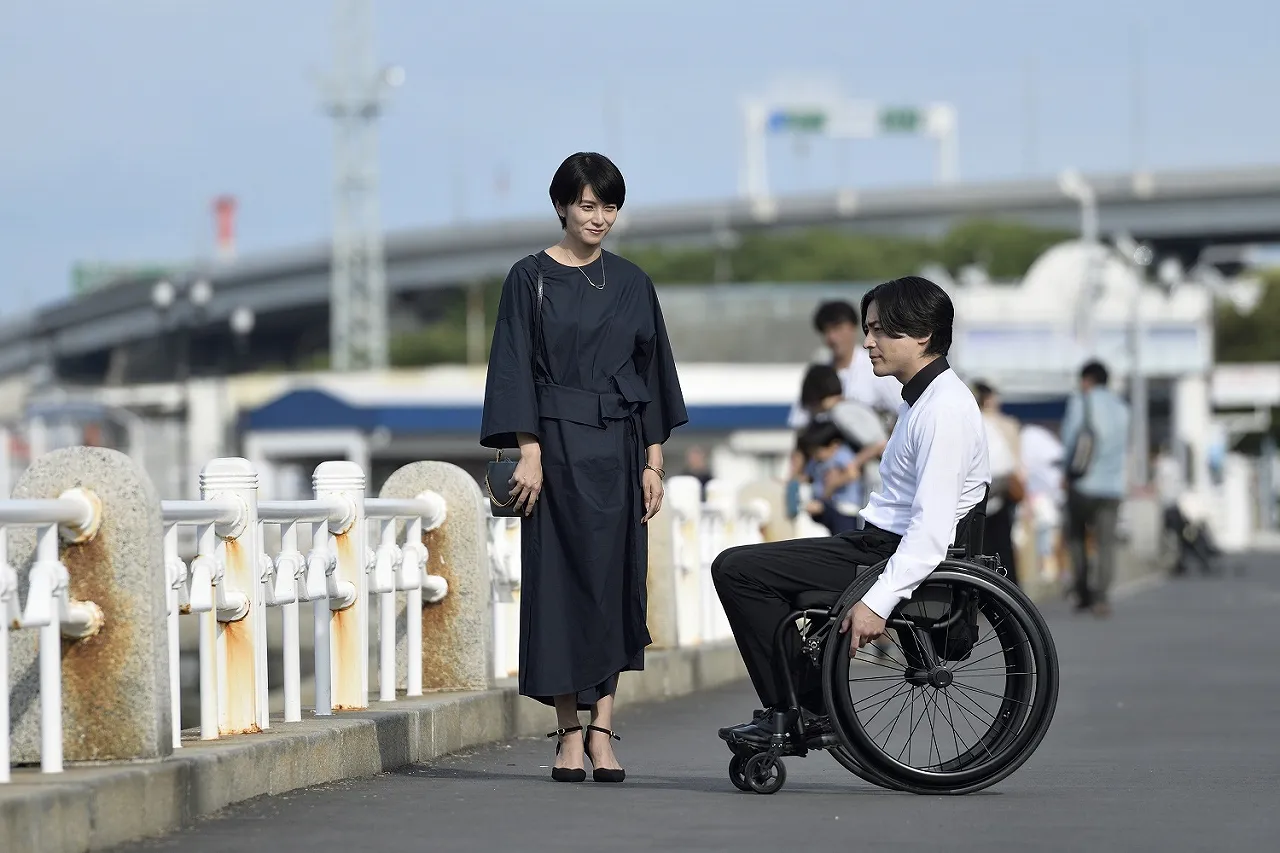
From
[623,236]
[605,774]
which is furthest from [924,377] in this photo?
[623,236]

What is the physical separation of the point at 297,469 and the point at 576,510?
6661 cm

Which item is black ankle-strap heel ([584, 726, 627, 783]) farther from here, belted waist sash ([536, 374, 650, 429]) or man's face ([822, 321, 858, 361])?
man's face ([822, 321, 858, 361])

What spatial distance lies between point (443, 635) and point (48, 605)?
3.43m

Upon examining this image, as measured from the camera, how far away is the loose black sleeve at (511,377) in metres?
7.25

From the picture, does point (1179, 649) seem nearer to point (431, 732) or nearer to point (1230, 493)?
point (431, 732)

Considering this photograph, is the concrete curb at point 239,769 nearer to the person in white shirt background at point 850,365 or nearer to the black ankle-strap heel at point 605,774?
the black ankle-strap heel at point 605,774

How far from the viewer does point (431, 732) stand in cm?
833

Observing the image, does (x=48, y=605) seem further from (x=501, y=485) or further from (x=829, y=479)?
(x=829, y=479)

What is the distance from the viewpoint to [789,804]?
6.80m

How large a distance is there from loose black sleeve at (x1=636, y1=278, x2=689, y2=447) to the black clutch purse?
1.46 ft

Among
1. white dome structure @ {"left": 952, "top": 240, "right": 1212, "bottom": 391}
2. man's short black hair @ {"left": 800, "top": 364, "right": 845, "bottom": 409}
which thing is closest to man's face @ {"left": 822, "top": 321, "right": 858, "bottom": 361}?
man's short black hair @ {"left": 800, "top": 364, "right": 845, "bottom": 409}

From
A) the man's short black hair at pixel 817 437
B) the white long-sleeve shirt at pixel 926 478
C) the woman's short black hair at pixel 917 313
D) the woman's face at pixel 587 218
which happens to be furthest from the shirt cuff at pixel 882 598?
the man's short black hair at pixel 817 437

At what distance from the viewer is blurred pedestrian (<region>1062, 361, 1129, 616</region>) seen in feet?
60.7

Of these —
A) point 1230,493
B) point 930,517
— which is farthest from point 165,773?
point 1230,493
